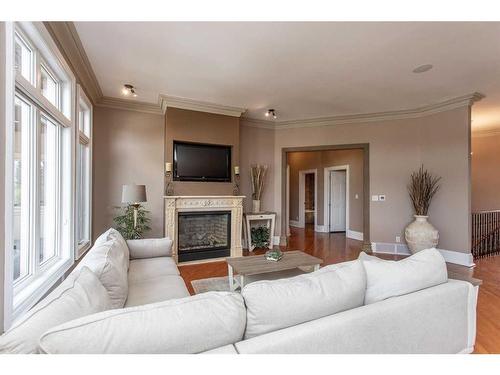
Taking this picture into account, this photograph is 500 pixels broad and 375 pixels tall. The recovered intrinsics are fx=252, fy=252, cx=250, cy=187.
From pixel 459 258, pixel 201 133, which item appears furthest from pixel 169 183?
pixel 459 258

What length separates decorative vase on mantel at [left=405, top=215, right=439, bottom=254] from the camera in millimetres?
4364

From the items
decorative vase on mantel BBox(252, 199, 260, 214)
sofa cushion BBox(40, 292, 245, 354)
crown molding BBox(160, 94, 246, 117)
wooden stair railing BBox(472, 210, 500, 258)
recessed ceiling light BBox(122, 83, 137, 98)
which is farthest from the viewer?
decorative vase on mantel BBox(252, 199, 260, 214)

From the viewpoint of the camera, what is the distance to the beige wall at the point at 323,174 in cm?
657

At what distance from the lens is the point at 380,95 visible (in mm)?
4199

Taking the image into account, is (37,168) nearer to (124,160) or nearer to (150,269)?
(150,269)

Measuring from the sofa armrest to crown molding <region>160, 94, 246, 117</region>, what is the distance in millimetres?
2468

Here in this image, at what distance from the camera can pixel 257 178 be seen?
5.41m

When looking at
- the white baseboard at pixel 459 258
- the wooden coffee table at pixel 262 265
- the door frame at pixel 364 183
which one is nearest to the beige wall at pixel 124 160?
the wooden coffee table at pixel 262 265

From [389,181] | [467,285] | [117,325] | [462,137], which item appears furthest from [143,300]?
[462,137]

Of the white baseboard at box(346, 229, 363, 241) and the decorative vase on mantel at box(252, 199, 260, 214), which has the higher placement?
the decorative vase on mantel at box(252, 199, 260, 214)

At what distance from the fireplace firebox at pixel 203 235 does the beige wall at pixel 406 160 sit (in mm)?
1514

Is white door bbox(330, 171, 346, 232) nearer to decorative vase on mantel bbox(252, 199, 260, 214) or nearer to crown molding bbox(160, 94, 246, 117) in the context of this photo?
decorative vase on mantel bbox(252, 199, 260, 214)

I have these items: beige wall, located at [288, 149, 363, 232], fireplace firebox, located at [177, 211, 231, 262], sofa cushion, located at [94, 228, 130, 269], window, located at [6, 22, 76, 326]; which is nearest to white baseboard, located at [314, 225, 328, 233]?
Result: beige wall, located at [288, 149, 363, 232]

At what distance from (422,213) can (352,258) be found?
150 cm
